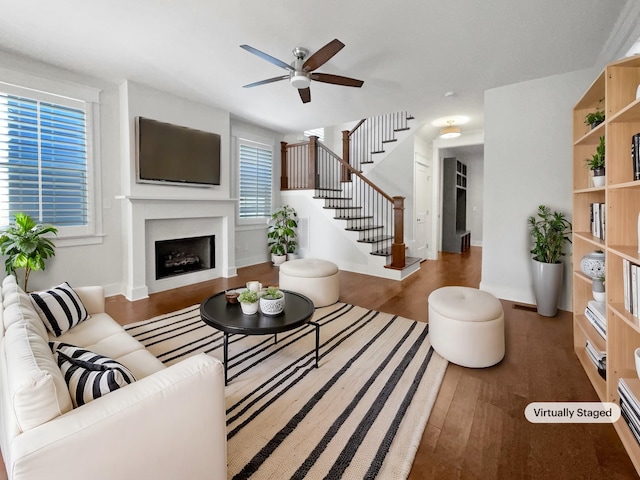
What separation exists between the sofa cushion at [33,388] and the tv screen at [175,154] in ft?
11.1

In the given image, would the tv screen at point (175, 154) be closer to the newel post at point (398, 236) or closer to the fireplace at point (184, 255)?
the fireplace at point (184, 255)

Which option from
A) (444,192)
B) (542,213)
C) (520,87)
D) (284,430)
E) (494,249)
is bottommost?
(284,430)

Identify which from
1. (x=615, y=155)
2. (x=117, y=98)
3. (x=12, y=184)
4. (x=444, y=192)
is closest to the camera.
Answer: (x=615, y=155)

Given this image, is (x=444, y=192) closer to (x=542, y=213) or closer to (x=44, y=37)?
(x=542, y=213)

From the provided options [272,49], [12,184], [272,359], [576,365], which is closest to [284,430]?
[272,359]

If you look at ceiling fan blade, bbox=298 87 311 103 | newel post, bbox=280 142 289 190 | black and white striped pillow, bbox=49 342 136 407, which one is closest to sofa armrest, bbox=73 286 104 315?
black and white striped pillow, bbox=49 342 136 407

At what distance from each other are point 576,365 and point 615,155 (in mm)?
1551

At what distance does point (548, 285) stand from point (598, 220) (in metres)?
1.34

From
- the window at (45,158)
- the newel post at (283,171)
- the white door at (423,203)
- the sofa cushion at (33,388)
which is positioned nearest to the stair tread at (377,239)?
the white door at (423,203)

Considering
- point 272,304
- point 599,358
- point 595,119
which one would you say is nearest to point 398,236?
point 595,119

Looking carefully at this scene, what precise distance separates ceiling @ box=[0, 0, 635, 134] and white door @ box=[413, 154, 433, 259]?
2.35 m

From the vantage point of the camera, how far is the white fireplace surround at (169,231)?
3.93 m

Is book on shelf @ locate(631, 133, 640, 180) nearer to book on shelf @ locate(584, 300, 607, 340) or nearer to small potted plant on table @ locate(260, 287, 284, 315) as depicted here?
book on shelf @ locate(584, 300, 607, 340)

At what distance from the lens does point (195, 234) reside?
15.9 feet
